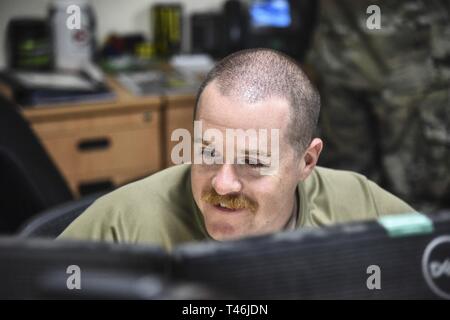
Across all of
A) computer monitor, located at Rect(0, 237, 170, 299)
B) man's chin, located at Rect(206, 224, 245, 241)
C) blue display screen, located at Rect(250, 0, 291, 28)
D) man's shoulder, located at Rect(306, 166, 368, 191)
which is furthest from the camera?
blue display screen, located at Rect(250, 0, 291, 28)

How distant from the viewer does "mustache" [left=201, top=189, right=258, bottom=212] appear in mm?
977

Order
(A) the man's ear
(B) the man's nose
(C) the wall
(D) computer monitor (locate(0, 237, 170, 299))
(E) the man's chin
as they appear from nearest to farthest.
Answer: (D) computer monitor (locate(0, 237, 170, 299)) → (B) the man's nose → (E) the man's chin → (A) the man's ear → (C) the wall

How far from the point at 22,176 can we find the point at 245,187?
90cm

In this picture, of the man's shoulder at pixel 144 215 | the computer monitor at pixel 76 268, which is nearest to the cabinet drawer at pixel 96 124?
the man's shoulder at pixel 144 215

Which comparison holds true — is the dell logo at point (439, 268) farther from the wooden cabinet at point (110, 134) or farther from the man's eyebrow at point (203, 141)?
the wooden cabinet at point (110, 134)

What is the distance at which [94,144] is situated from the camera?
266cm

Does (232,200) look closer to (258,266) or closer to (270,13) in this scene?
(258,266)

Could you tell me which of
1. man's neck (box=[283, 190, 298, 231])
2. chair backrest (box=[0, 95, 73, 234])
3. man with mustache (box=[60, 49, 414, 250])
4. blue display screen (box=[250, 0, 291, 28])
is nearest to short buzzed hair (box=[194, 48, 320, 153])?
man with mustache (box=[60, 49, 414, 250])

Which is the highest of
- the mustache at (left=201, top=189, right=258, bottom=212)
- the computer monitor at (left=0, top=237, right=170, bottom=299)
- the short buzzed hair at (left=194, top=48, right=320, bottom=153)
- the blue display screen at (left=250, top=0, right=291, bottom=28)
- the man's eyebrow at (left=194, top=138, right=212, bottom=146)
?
the blue display screen at (left=250, top=0, right=291, bottom=28)

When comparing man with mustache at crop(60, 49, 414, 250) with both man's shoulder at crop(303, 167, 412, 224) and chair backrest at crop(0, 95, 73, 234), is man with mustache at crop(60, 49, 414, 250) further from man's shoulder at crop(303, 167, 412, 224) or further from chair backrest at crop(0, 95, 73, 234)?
chair backrest at crop(0, 95, 73, 234)

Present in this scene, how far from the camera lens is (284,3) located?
3.10 metres

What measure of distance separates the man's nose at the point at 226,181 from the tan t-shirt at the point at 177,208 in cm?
21

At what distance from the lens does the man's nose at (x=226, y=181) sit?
36.6 inches

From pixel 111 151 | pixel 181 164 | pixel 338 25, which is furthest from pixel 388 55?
pixel 181 164
